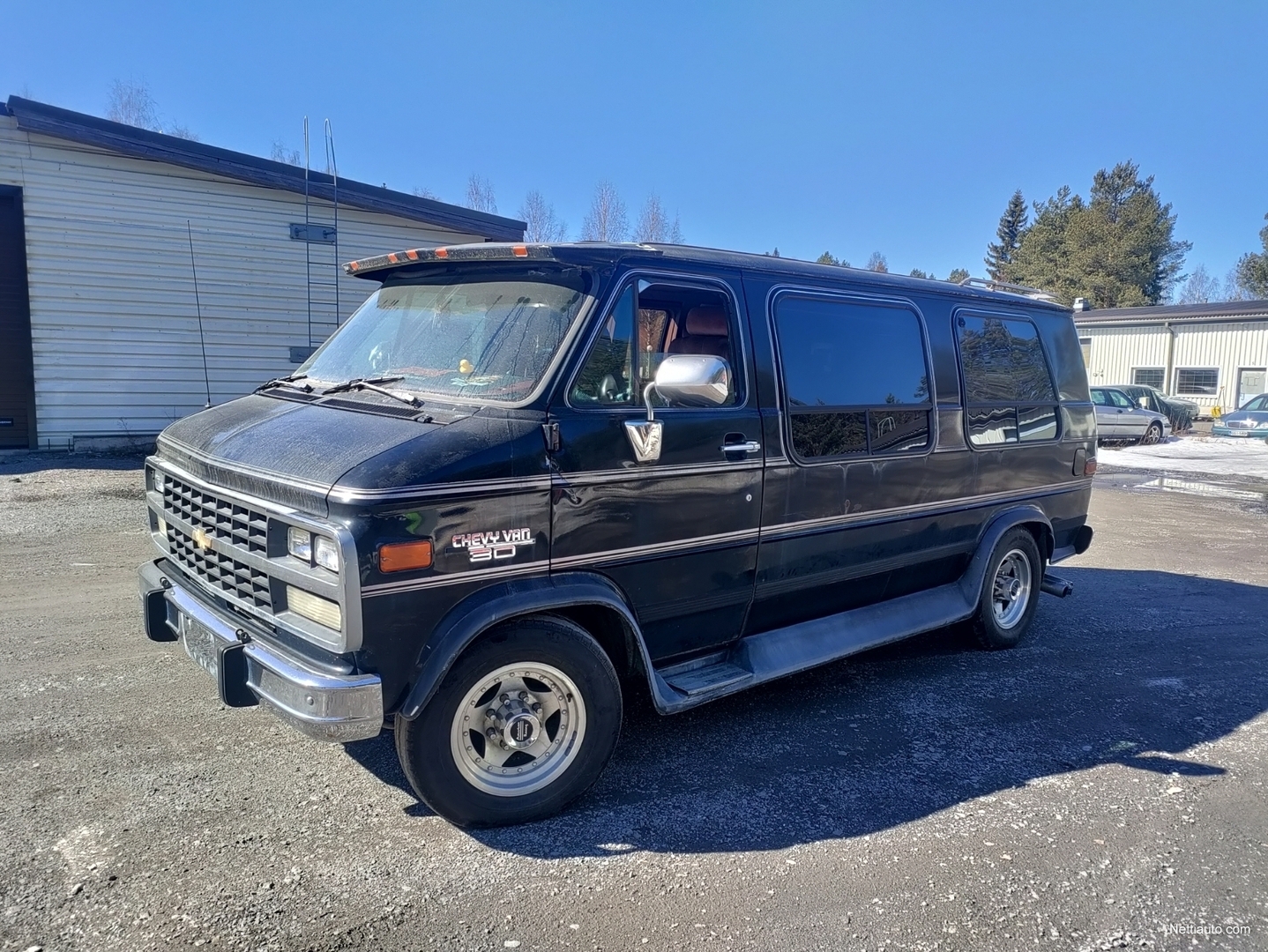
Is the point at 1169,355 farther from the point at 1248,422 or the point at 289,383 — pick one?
the point at 289,383

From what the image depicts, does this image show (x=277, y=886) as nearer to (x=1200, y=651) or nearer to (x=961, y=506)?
(x=961, y=506)

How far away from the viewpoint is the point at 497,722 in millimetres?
3436

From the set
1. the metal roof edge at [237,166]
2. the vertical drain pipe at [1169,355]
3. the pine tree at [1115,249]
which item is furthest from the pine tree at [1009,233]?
the metal roof edge at [237,166]

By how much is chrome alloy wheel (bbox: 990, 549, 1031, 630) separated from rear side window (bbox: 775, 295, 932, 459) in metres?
1.53

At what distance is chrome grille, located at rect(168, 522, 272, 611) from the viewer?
3350mm

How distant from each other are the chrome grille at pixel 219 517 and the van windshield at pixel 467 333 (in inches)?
34.2

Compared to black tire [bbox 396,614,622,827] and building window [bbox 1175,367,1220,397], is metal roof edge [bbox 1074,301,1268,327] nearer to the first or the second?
building window [bbox 1175,367,1220,397]

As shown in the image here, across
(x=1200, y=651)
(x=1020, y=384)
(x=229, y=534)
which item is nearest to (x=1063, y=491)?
(x=1020, y=384)

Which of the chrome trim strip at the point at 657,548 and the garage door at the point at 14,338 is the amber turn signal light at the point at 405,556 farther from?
the garage door at the point at 14,338

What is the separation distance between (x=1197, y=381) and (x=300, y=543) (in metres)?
37.0

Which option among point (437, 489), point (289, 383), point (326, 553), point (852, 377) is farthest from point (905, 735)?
point (289, 383)

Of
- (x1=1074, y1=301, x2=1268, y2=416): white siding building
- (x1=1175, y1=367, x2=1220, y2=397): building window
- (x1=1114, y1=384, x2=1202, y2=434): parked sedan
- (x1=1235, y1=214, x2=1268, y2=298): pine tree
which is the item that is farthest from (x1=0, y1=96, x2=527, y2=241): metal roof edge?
(x1=1235, y1=214, x2=1268, y2=298): pine tree

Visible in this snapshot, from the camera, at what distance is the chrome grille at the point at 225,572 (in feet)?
11.0

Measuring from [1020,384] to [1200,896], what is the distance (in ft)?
12.0
